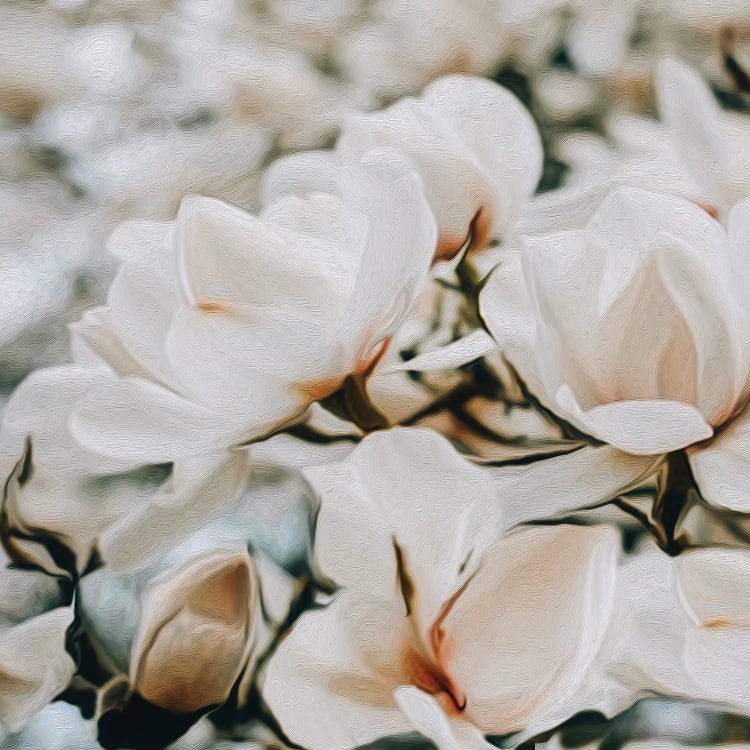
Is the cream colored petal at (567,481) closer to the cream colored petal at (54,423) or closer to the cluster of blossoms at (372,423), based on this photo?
the cluster of blossoms at (372,423)

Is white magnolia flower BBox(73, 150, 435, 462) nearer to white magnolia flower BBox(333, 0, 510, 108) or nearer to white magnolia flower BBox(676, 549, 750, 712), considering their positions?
white magnolia flower BBox(333, 0, 510, 108)

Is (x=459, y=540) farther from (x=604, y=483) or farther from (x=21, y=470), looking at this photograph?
(x=21, y=470)

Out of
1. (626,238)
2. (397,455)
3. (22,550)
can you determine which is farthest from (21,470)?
(626,238)

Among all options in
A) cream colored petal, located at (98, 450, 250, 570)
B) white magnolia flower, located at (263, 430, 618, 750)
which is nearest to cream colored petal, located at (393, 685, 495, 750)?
white magnolia flower, located at (263, 430, 618, 750)

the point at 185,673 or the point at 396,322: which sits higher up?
the point at 396,322

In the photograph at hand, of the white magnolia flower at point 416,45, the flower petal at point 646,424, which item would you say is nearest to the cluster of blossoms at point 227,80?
the white magnolia flower at point 416,45

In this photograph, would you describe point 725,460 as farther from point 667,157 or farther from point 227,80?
point 227,80

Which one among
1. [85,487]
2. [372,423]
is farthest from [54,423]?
[372,423]
